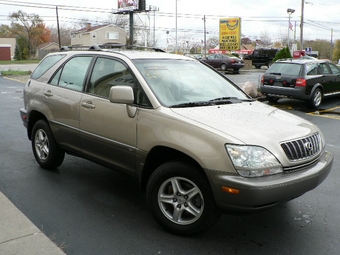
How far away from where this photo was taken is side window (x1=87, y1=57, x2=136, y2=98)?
4.28 metres

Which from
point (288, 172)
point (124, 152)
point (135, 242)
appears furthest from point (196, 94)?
point (135, 242)

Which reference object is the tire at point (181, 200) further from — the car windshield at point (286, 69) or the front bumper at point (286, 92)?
the car windshield at point (286, 69)

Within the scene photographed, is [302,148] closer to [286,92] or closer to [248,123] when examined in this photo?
[248,123]

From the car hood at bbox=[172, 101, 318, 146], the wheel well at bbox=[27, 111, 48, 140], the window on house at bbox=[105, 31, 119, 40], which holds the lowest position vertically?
the wheel well at bbox=[27, 111, 48, 140]

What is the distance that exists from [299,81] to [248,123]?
30.3 feet

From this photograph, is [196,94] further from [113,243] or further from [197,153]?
[113,243]

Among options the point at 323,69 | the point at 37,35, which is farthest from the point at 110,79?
the point at 37,35

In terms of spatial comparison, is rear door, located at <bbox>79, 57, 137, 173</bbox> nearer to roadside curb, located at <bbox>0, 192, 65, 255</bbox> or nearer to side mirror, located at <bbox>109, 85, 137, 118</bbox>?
side mirror, located at <bbox>109, 85, 137, 118</bbox>

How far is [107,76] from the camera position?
4512 millimetres

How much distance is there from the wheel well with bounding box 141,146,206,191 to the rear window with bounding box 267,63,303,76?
954cm

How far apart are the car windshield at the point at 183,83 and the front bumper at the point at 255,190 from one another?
3.50 ft

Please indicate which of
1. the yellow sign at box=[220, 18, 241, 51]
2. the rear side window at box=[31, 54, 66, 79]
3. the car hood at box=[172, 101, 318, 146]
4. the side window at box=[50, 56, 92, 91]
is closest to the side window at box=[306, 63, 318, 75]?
the car hood at box=[172, 101, 318, 146]

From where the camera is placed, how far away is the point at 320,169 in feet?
11.8

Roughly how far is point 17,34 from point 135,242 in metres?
98.0
